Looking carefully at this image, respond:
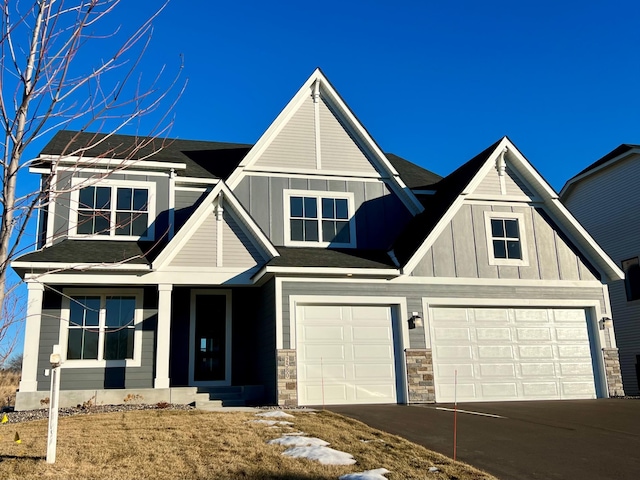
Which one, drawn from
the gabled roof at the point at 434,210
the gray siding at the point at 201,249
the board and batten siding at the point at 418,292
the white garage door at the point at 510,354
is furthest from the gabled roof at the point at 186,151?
the white garage door at the point at 510,354

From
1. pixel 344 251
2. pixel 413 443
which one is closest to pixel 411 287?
pixel 344 251

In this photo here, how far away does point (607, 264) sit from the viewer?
15.2 metres

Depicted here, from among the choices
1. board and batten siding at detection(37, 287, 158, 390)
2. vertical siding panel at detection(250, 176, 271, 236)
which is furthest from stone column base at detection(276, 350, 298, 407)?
vertical siding panel at detection(250, 176, 271, 236)

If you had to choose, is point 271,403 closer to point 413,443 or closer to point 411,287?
point 411,287

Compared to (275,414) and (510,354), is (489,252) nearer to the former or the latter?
(510,354)

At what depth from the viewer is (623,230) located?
2252 cm

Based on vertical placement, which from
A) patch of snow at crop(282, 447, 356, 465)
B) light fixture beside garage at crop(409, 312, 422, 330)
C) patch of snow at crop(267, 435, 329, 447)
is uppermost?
light fixture beside garage at crop(409, 312, 422, 330)

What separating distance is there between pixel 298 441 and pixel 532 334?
9.05 m

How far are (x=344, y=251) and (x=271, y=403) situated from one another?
177 inches

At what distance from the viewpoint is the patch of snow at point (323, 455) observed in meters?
6.82

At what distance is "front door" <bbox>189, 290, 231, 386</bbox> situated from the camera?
50.1ft

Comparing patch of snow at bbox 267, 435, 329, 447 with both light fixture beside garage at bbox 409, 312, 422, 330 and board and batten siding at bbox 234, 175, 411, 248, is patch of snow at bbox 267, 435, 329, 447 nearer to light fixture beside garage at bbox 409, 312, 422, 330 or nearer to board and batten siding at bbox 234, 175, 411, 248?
light fixture beside garage at bbox 409, 312, 422, 330

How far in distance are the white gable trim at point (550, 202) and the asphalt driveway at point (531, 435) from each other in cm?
389

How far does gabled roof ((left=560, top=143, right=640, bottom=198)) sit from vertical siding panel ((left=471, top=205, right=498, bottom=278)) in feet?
33.0
